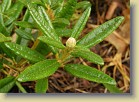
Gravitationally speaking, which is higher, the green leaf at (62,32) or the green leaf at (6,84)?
the green leaf at (62,32)

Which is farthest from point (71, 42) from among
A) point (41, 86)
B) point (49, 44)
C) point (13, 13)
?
point (13, 13)

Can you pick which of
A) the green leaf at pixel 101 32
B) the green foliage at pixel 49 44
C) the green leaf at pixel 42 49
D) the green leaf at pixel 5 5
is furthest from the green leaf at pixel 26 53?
the green leaf at pixel 5 5

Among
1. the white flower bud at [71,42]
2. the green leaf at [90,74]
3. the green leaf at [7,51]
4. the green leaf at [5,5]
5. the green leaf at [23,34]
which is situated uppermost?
the green leaf at [5,5]

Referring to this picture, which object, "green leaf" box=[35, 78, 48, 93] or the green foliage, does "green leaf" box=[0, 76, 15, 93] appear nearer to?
the green foliage

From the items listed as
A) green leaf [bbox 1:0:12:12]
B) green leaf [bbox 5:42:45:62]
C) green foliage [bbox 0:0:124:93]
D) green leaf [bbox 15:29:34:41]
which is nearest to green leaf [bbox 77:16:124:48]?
green foliage [bbox 0:0:124:93]

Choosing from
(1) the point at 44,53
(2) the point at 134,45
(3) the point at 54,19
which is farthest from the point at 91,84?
(3) the point at 54,19

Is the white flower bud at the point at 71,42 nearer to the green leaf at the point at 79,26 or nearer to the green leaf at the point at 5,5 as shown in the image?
the green leaf at the point at 79,26

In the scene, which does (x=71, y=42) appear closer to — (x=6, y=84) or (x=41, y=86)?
(x=41, y=86)

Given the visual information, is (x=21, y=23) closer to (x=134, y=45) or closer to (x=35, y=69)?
(x=35, y=69)
